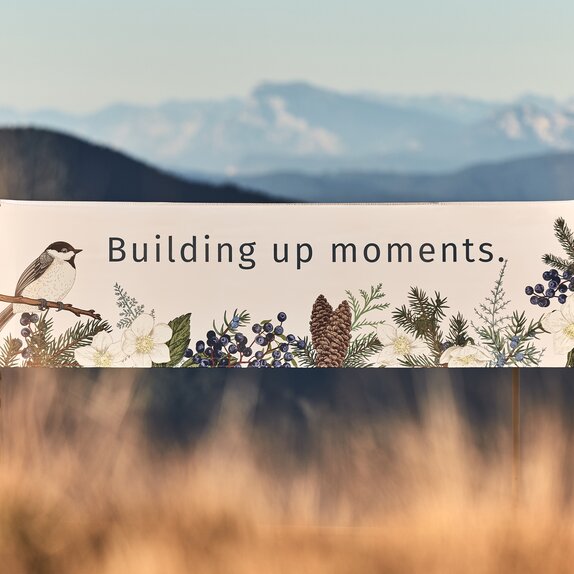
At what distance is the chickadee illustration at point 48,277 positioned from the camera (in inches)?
104

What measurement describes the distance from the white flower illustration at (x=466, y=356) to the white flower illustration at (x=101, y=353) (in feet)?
2.90

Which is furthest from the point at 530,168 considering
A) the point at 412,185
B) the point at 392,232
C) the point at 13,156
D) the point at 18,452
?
the point at 18,452

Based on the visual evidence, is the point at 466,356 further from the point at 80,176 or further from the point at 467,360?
the point at 80,176

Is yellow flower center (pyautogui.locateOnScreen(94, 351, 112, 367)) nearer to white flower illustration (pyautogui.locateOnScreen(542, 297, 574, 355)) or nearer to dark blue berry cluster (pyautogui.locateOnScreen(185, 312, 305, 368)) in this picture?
dark blue berry cluster (pyautogui.locateOnScreen(185, 312, 305, 368))

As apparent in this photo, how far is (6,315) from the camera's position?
2.66 metres

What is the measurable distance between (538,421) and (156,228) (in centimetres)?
133

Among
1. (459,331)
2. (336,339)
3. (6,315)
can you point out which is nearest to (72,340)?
(6,315)

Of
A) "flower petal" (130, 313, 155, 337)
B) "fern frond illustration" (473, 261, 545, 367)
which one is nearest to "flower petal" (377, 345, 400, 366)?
"fern frond illustration" (473, 261, 545, 367)

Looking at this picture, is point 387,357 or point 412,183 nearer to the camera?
point 387,357

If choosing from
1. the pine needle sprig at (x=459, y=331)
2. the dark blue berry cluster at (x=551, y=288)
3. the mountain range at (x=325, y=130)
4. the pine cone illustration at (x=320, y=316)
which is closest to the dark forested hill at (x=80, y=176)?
the mountain range at (x=325, y=130)

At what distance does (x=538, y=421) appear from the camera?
10.0 ft

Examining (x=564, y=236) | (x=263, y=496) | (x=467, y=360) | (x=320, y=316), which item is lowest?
(x=263, y=496)

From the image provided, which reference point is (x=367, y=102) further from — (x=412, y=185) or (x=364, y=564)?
(x=364, y=564)

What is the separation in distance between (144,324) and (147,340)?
0.04 meters
